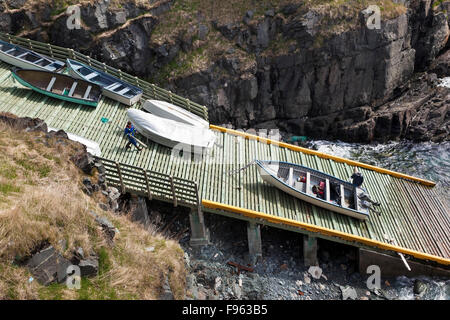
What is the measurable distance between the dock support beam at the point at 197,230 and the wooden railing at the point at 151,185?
1.91 feet

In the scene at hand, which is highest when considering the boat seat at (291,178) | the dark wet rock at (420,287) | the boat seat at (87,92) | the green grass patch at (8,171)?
the boat seat at (87,92)

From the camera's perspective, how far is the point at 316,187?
733 inches

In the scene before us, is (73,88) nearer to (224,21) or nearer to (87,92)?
(87,92)

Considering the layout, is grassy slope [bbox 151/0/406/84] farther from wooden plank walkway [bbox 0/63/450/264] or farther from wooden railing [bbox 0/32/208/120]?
wooden plank walkway [bbox 0/63/450/264]

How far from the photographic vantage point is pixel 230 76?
1171 inches

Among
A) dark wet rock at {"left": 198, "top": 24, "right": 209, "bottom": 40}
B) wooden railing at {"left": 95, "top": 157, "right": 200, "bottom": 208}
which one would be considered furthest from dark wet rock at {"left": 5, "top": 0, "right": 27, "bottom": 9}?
wooden railing at {"left": 95, "top": 157, "right": 200, "bottom": 208}

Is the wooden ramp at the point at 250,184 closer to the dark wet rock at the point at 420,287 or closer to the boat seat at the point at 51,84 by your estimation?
the boat seat at the point at 51,84

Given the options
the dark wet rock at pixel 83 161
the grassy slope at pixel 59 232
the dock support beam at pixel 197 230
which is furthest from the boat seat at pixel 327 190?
the dark wet rock at pixel 83 161

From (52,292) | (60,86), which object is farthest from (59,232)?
(60,86)

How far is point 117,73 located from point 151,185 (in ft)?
36.2

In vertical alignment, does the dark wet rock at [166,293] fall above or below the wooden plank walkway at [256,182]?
below

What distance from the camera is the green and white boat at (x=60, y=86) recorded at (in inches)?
821

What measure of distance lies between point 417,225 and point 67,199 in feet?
55.7
